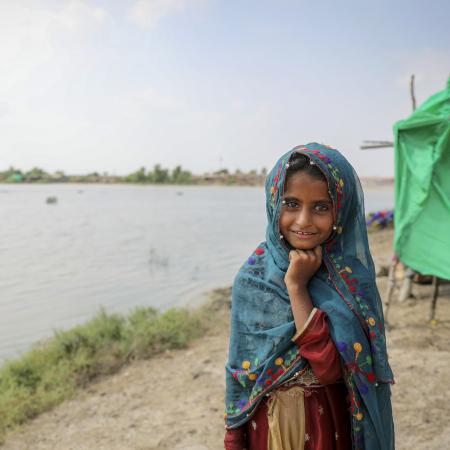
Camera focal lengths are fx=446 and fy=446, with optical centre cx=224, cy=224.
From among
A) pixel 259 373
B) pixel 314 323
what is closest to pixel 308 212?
pixel 314 323

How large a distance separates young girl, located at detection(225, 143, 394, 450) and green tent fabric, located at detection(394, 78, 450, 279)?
3.31m

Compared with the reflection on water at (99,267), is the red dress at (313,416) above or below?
above

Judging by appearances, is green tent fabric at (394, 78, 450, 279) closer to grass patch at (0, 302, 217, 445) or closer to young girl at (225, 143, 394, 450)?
grass patch at (0, 302, 217, 445)

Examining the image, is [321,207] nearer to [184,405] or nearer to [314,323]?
[314,323]

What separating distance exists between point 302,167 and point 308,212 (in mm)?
143

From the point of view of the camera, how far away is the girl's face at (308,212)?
4.48ft

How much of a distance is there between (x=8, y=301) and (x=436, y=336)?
23.0 ft

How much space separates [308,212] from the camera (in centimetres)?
137

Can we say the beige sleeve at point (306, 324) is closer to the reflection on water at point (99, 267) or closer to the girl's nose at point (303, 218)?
the girl's nose at point (303, 218)

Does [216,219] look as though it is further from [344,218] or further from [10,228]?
[344,218]

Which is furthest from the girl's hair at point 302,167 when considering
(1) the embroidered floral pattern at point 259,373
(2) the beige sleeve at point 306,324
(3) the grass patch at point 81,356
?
(3) the grass patch at point 81,356

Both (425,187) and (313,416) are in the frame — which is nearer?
(313,416)

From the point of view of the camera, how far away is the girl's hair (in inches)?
54.2

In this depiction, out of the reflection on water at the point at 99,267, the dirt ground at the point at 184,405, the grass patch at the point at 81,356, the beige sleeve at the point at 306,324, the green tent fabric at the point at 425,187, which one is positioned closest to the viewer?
the beige sleeve at the point at 306,324
